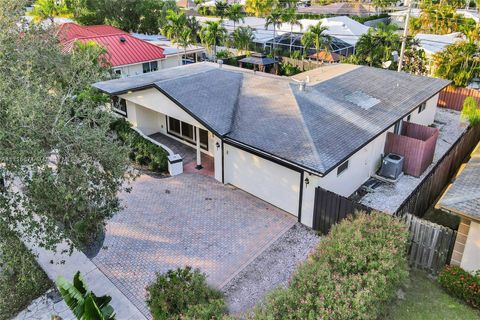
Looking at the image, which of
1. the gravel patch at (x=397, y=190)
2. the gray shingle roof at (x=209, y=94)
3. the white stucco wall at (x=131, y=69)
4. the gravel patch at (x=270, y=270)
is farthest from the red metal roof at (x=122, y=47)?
the gravel patch at (x=270, y=270)

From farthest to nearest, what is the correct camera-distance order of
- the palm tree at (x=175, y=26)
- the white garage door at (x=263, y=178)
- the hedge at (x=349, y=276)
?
1. the palm tree at (x=175, y=26)
2. the white garage door at (x=263, y=178)
3. the hedge at (x=349, y=276)

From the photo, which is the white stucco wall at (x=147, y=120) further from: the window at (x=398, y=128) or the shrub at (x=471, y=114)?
the shrub at (x=471, y=114)

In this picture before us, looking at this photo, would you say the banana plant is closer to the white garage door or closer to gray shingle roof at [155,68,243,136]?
the white garage door

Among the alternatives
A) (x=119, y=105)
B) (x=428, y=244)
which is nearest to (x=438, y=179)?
Result: (x=428, y=244)

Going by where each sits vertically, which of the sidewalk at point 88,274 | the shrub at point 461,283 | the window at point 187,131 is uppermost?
the window at point 187,131

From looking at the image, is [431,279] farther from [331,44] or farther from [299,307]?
[331,44]

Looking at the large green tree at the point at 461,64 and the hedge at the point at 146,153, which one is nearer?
the hedge at the point at 146,153

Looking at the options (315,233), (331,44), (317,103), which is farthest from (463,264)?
(331,44)
